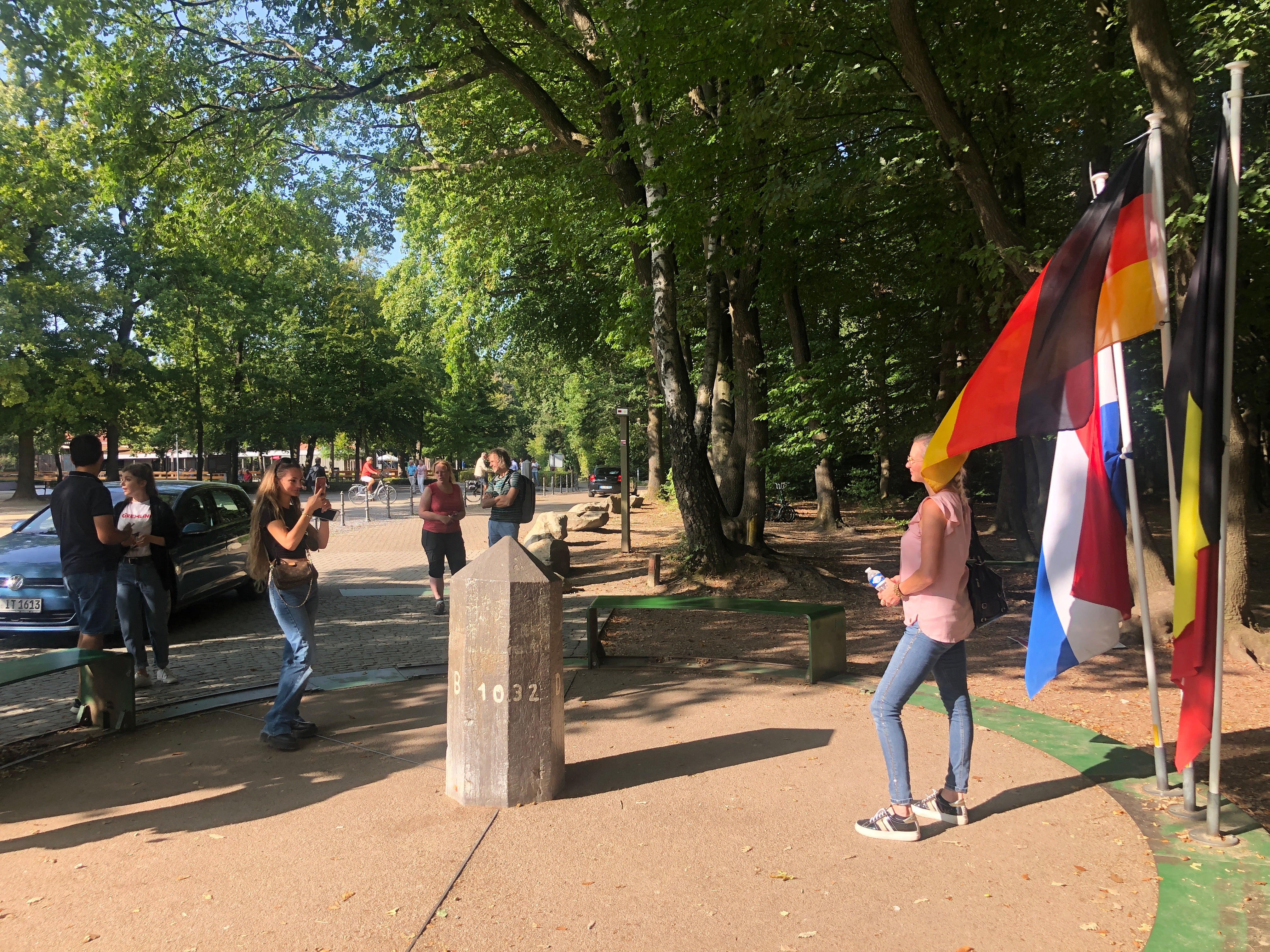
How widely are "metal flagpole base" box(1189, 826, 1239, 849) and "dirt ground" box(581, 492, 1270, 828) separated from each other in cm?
45

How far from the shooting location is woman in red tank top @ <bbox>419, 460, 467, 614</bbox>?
10328 mm

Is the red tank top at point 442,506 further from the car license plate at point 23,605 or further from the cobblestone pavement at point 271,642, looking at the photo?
the car license plate at point 23,605

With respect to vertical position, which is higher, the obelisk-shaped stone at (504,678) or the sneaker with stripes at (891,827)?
the obelisk-shaped stone at (504,678)

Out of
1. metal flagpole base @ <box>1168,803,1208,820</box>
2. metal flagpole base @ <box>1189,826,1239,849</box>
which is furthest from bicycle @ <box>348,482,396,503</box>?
metal flagpole base @ <box>1189,826,1239,849</box>

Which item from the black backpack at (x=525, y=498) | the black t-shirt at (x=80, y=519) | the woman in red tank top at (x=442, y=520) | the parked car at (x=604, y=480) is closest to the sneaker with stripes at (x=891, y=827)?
the black t-shirt at (x=80, y=519)

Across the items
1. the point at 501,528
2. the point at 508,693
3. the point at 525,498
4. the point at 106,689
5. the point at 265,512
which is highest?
the point at 265,512

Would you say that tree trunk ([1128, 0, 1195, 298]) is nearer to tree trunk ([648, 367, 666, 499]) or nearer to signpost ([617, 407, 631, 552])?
signpost ([617, 407, 631, 552])

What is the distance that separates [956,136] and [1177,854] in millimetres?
6807

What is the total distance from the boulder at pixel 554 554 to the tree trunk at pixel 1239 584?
25.3 feet

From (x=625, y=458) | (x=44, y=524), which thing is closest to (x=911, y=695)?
(x=44, y=524)

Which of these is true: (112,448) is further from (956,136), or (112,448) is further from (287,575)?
(956,136)

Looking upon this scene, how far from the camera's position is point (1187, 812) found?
4.34 m

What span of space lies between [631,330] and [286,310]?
108 ft

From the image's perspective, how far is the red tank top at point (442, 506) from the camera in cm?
1031
